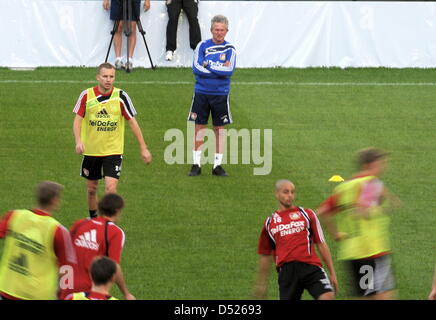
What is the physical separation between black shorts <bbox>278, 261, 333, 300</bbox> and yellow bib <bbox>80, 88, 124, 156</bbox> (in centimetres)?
405

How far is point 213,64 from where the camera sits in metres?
16.0

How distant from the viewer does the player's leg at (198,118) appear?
16.3 m

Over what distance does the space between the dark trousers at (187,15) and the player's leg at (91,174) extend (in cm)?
1124

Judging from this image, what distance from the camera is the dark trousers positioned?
24.1 meters

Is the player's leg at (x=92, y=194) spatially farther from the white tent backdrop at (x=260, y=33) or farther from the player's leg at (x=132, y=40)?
the white tent backdrop at (x=260, y=33)

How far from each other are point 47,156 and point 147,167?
176 cm

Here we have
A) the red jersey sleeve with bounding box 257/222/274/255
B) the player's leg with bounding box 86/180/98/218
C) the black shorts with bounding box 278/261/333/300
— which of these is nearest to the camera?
the black shorts with bounding box 278/261/333/300

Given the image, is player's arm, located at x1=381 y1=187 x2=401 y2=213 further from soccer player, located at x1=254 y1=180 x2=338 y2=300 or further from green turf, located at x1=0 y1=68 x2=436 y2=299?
soccer player, located at x1=254 y1=180 x2=338 y2=300

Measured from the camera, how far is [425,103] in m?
21.8

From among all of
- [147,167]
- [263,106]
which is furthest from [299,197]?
[263,106]

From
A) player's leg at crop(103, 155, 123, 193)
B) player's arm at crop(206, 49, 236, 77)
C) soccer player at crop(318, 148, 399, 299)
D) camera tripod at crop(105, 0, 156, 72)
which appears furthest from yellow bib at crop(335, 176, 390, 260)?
camera tripod at crop(105, 0, 156, 72)

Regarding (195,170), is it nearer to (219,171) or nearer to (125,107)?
(219,171)
